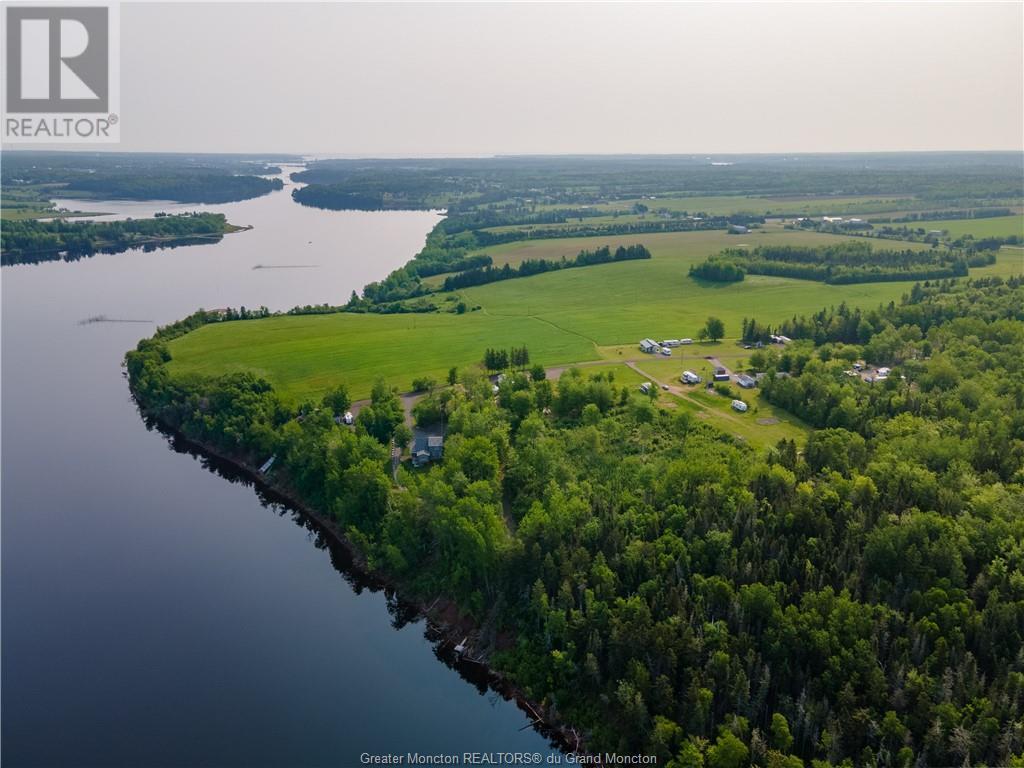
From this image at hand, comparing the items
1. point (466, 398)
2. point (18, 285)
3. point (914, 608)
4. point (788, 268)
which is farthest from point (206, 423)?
point (788, 268)

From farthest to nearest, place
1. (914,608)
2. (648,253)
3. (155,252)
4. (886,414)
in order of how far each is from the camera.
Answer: (155,252), (648,253), (886,414), (914,608)

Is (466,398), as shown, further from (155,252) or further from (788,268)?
(155,252)

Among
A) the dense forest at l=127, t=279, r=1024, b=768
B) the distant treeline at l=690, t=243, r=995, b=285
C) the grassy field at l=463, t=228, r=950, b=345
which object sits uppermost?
the distant treeline at l=690, t=243, r=995, b=285

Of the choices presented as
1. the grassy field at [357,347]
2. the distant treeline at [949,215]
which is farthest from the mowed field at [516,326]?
the distant treeline at [949,215]

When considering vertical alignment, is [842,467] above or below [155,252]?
below

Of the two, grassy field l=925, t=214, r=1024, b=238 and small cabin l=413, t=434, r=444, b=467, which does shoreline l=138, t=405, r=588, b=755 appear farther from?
grassy field l=925, t=214, r=1024, b=238

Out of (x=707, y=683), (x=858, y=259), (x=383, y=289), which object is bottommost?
(x=707, y=683)

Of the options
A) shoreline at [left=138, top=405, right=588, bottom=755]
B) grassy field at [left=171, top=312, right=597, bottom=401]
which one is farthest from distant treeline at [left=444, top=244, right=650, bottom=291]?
shoreline at [left=138, top=405, right=588, bottom=755]
